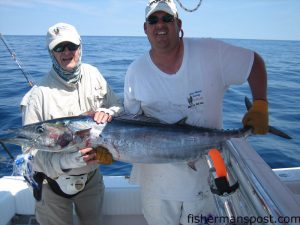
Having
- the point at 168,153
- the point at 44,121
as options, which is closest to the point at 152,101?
the point at 168,153

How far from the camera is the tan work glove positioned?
A: 2.59m

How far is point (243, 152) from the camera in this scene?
66.2 inches

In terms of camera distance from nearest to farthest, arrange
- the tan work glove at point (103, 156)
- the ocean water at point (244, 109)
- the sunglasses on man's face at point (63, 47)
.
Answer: the tan work glove at point (103, 156) → the sunglasses on man's face at point (63, 47) → the ocean water at point (244, 109)

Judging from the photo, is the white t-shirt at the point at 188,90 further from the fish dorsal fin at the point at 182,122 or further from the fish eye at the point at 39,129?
the fish eye at the point at 39,129

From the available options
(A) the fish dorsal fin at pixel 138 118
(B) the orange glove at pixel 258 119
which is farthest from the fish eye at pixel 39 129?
(B) the orange glove at pixel 258 119

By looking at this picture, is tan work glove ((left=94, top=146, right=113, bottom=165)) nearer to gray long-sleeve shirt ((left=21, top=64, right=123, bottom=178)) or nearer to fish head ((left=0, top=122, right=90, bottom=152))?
fish head ((left=0, top=122, right=90, bottom=152))

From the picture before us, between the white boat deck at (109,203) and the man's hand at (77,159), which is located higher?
the man's hand at (77,159)

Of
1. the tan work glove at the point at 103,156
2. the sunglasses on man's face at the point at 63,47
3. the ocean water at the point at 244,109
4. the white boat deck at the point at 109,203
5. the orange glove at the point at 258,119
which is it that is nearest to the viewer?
the orange glove at the point at 258,119

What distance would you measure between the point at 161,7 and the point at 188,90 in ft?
2.26

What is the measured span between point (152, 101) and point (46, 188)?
4.05 feet

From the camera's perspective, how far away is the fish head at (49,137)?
256 centimetres

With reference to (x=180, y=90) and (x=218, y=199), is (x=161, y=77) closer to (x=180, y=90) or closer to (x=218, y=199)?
(x=180, y=90)

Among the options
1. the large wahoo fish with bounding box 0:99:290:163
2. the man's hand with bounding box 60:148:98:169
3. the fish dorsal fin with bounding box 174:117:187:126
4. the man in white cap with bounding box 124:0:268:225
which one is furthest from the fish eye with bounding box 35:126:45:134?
the fish dorsal fin with bounding box 174:117:187:126

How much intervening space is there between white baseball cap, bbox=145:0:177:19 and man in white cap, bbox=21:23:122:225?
70 cm
